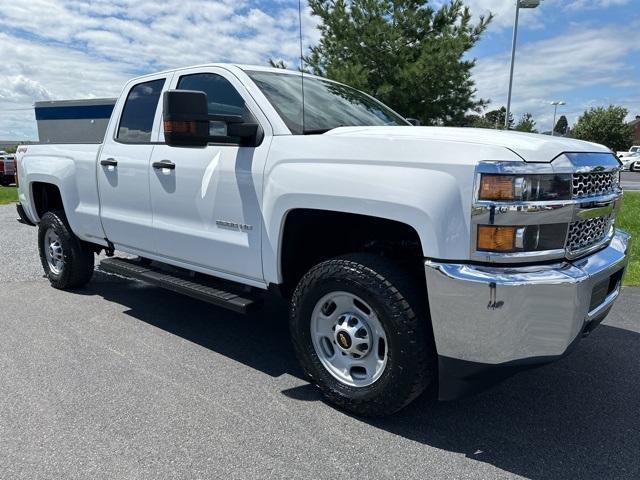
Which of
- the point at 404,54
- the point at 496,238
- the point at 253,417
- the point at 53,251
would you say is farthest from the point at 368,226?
the point at 404,54

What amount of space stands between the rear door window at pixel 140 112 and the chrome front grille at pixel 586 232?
123 inches

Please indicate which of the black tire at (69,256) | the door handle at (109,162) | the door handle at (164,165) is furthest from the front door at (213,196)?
the black tire at (69,256)

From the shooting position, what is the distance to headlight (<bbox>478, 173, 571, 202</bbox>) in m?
2.39

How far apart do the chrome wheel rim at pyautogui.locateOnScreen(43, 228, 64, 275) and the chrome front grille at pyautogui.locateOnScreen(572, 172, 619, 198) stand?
4800 mm

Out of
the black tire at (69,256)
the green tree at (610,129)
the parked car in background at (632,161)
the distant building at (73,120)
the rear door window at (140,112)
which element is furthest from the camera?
the green tree at (610,129)

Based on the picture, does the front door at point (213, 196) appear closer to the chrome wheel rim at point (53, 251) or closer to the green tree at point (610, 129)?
the chrome wheel rim at point (53, 251)

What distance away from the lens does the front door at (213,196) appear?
3.37 m

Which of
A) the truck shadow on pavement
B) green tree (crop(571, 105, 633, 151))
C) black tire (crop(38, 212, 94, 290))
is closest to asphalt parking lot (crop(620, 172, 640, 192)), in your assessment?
the truck shadow on pavement

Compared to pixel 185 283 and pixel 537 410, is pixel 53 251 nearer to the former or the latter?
pixel 185 283

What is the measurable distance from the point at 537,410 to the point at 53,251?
4831 mm

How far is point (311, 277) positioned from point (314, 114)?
116cm

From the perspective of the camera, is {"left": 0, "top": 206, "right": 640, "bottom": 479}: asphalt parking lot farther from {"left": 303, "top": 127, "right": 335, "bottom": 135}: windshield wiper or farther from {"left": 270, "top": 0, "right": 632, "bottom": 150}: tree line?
{"left": 270, "top": 0, "right": 632, "bottom": 150}: tree line

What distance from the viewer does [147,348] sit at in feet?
13.2

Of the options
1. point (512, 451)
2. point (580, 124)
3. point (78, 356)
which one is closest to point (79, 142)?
point (78, 356)
